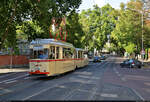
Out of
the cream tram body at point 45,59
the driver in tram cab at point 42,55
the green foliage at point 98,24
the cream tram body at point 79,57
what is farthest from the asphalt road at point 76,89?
the green foliage at point 98,24

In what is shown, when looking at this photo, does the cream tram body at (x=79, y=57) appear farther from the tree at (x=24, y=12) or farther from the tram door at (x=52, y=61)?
the tram door at (x=52, y=61)

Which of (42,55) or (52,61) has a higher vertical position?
(42,55)

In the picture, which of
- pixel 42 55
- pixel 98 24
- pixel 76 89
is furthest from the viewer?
pixel 98 24

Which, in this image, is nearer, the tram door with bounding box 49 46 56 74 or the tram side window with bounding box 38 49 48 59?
the tram side window with bounding box 38 49 48 59

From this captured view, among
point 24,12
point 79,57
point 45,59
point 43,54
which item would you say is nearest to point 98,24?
point 79,57

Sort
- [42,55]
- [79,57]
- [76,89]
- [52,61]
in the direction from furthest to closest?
[79,57], [52,61], [42,55], [76,89]

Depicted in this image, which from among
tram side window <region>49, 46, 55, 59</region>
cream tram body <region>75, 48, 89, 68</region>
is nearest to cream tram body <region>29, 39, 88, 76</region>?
tram side window <region>49, 46, 55, 59</region>

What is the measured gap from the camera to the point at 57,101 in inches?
293

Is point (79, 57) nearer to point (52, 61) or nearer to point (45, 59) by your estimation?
point (52, 61)

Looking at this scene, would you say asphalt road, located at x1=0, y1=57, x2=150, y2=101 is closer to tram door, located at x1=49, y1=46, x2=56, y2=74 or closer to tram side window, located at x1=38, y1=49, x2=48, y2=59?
tram door, located at x1=49, y1=46, x2=56, y2=74

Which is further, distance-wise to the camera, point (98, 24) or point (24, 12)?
point (98, 24)

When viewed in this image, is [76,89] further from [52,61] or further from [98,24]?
[98,24]

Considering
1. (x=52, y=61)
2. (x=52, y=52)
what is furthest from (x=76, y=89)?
(x=52, y=52)

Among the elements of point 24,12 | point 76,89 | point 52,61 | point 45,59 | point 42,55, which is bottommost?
point 76,89
